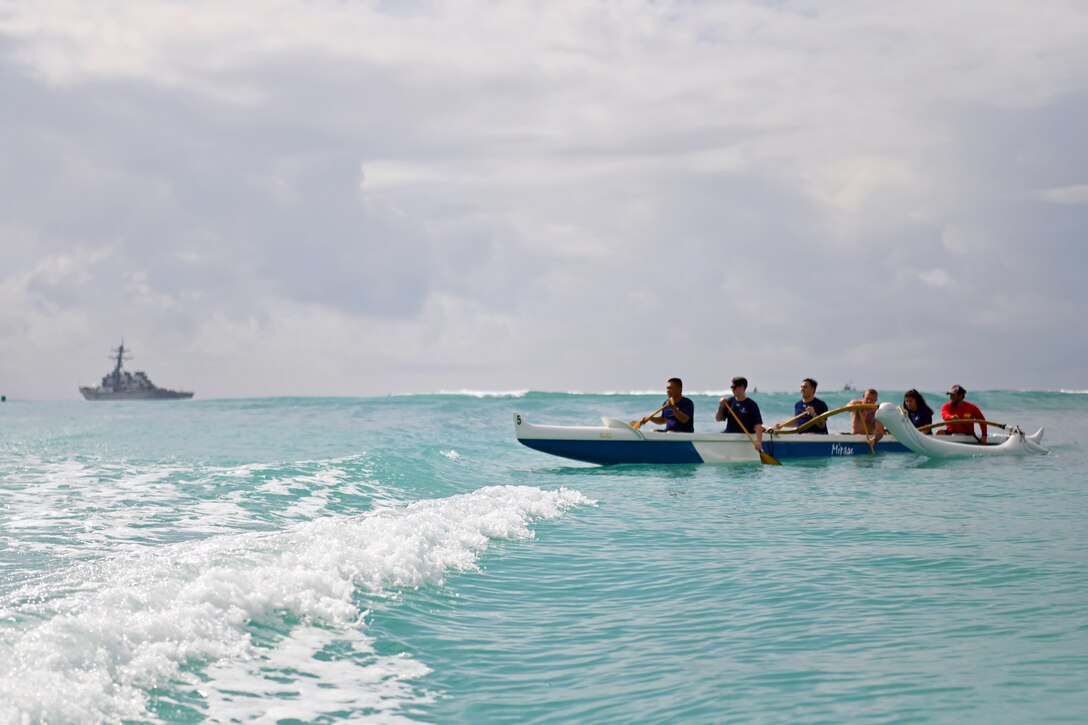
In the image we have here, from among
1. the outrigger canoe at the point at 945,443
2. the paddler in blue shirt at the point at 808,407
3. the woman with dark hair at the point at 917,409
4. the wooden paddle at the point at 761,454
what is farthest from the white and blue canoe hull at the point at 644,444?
the woman with dark hair at the point at 917,409

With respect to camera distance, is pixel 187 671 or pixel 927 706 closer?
pixel 927 706

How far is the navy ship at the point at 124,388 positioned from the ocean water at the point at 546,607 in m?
118

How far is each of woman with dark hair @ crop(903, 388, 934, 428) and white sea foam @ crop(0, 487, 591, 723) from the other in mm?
13786

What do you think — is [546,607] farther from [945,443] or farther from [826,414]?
[945,443]

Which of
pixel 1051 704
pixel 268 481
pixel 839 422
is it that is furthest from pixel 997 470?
pixel 839 422

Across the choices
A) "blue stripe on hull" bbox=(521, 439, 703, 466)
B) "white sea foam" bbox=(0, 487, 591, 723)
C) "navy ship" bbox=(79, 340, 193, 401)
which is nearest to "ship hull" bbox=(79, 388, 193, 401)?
"navy ship" bbox=(79, 340, 193, 401)

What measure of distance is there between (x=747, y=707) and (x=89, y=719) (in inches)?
116

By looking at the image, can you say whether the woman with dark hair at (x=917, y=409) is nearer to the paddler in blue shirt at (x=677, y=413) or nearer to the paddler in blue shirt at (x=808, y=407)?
the paddler in blue shirt at (x=808, y=407)

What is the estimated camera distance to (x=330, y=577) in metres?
6.54

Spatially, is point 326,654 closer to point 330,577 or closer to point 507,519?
point 330,577

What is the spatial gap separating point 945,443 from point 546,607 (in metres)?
14.6

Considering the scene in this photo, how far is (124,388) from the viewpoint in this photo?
121812mm

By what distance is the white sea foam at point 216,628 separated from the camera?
4.38 meters

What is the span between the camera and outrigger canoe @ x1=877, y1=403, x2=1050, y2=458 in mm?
18125
